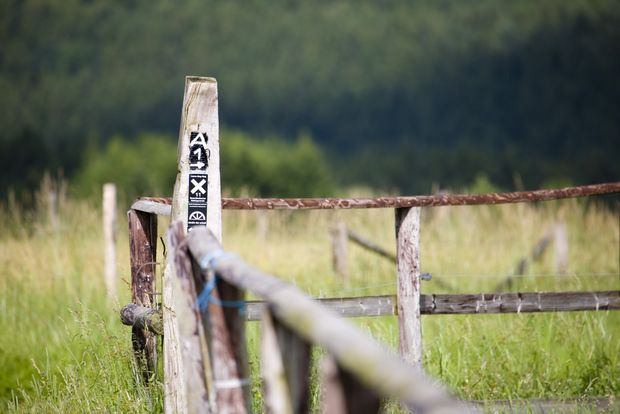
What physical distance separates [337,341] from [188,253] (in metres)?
1.36

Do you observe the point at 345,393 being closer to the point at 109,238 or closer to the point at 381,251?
the point at 381,251

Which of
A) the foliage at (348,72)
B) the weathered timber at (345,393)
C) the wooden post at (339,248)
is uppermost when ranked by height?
the foliage at (348,72)

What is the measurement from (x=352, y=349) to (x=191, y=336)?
→ 1.35 metres

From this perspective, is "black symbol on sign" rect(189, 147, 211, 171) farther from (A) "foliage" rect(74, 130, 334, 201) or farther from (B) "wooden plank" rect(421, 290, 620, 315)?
(A) "foliage" rect(74, 130, 334, 201)

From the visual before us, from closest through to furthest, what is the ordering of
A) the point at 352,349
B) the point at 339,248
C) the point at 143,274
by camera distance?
1. the point at 352,349
2. the point at 143,274
3. the point at 339,248

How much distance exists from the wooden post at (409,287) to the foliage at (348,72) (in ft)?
274

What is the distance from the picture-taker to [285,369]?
2455 millimetres

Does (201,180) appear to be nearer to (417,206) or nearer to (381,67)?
(417,206)

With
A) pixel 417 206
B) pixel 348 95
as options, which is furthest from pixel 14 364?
pixel 348 95

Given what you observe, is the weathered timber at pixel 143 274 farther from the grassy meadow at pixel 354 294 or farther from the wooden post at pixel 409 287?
the wooden post at pixel 409 287

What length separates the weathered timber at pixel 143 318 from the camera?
4.42m

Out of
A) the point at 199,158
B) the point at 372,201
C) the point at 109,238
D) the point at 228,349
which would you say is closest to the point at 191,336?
the point at 228,349

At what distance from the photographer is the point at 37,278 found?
998 centimetres

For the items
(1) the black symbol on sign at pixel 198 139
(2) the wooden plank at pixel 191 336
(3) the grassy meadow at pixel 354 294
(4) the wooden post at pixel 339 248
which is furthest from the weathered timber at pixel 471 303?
(4) the wooden post at pixel 339 248
